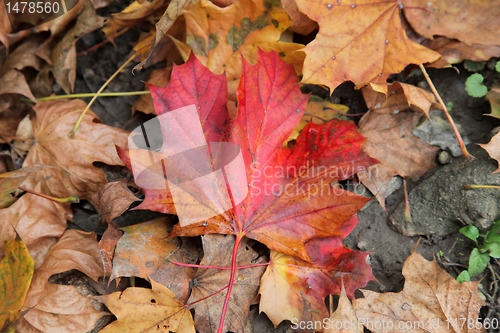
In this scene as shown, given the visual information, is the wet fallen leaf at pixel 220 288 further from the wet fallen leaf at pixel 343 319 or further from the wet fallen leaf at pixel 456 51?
the wet fallen leaf at pixel 456 51

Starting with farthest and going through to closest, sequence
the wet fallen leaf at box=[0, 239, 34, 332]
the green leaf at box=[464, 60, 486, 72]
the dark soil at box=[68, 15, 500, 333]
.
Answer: the green leaf at box=[464, 60, 486, 72] → the dark soil at box=[68, 15, 500, 333] → the wet fallen leaf at box=[0, 239, 34, 332]

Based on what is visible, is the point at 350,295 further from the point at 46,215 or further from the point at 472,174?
the point at 46,215

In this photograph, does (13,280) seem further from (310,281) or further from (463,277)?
(463,277)

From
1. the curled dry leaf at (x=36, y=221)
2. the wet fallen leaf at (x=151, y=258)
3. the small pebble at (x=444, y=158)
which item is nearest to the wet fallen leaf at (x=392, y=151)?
the small pebble at (x=444, y=158)

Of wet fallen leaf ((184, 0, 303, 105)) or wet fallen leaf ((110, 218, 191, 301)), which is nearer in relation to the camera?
wet fallen leaf ((110, 218, 191, 301))

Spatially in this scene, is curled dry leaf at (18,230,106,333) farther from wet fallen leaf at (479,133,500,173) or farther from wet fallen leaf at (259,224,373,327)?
wet fallen leaf at (479,133,500,173)

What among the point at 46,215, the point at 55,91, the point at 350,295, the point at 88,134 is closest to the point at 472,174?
the point at 350,295

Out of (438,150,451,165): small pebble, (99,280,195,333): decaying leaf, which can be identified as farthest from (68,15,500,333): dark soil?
(99,280,195,333): decaying leaf
